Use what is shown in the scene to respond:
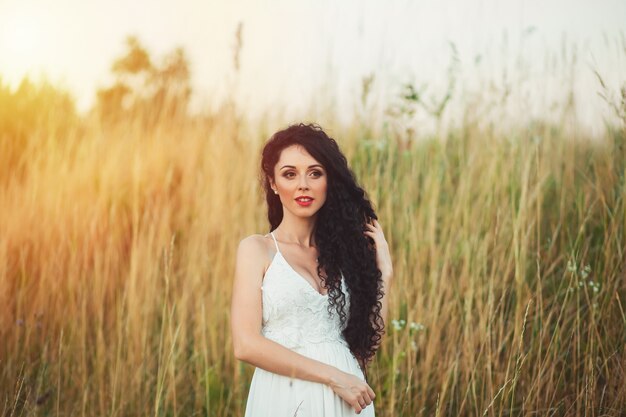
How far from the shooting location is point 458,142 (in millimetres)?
4457

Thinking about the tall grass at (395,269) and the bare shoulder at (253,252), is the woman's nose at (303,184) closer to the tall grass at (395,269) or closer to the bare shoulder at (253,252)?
the bare shoulder at (253,252)

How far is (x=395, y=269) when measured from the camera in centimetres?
368

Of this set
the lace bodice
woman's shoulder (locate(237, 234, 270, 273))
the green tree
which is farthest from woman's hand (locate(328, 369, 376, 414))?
the green tree

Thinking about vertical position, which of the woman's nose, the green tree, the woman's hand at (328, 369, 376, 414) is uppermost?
the green tree

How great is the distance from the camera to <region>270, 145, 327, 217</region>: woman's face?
2236mm

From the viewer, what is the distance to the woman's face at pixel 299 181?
2.24 m

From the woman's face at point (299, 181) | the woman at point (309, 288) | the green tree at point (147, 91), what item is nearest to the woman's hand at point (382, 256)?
the woman at point (309, 288)

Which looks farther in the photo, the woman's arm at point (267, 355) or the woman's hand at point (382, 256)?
the woman's hand at point (382, 256)

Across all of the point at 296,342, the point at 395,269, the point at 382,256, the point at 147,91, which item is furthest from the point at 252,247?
the point at 147,91

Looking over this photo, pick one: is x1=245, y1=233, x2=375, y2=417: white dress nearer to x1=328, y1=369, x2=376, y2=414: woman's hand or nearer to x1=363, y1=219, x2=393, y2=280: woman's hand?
x1=328, y1=369, x2=376, y2=414: woman's hand

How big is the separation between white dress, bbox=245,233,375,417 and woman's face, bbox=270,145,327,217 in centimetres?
17

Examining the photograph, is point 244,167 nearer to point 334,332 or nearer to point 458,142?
point 458,142

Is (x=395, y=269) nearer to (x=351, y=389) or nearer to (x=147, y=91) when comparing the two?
(x=351, y=389)

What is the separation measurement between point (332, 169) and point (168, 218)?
200cm
